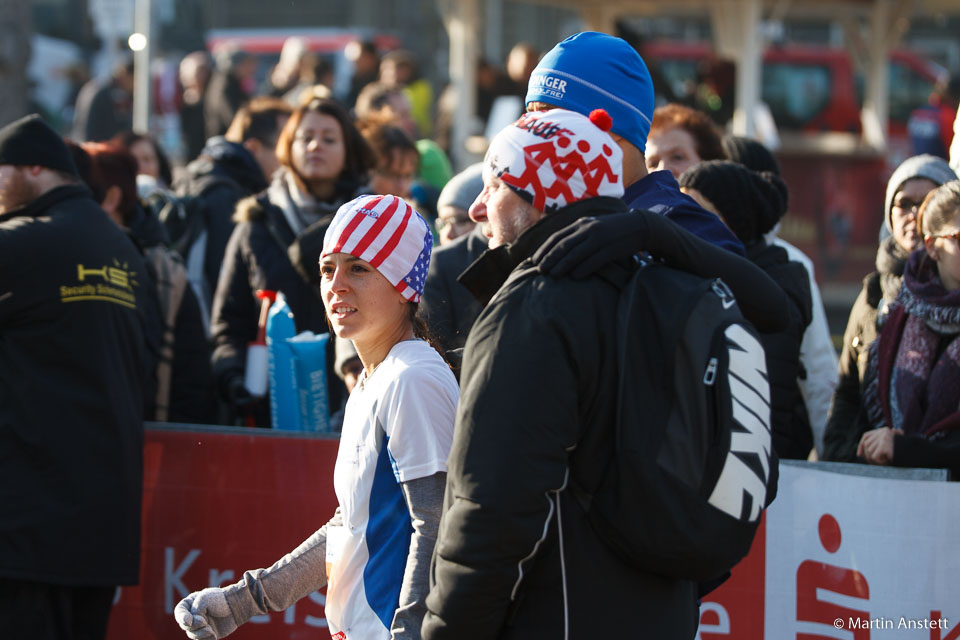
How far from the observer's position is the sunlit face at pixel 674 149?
16.6 feet

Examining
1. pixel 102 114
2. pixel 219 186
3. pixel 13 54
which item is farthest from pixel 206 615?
pixel 102 114

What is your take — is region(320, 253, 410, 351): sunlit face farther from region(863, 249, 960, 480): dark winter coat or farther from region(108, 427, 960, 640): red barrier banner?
region(863, 249, 960, 480): dark winter coat

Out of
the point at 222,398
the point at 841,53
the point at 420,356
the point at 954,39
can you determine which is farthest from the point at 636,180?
the point at 954,39

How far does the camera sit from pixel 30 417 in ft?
13.9

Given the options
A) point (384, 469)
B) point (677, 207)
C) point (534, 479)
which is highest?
point (677, 207)

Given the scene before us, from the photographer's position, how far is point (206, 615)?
3.16m

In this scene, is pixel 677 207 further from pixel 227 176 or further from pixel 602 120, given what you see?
pixel 227 176

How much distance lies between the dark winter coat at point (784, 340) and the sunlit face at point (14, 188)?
2599 millimetres

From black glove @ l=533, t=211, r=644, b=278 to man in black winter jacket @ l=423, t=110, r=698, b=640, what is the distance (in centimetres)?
3

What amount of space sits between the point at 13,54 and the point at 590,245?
805cm

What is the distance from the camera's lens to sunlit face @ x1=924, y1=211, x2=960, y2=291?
407 cm

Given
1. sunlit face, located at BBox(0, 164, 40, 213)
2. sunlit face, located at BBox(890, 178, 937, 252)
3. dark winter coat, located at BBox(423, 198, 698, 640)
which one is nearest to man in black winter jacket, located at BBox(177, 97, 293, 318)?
sunlit face, located at BBox(0, 164, 40, 213)

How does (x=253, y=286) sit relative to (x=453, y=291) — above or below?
below

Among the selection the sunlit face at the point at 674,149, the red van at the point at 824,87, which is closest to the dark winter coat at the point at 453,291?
the sunlit face at the point at 674,149
